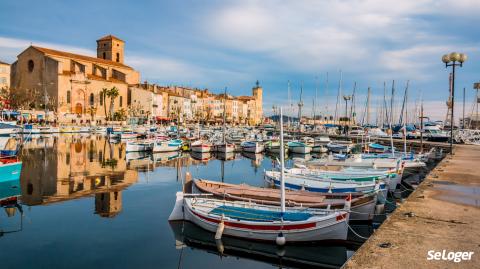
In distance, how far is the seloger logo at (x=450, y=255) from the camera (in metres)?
7.56

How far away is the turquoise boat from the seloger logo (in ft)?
75.2

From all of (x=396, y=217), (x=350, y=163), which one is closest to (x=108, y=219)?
(x=396, y=217)

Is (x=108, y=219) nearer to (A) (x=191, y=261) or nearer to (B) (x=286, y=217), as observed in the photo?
(A) (x=191, y=261)

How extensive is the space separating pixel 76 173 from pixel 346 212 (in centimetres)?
2375

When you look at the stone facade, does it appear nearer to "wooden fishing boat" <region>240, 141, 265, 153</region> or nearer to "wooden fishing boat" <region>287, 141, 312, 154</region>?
"wooden fishing boat" <region>240, 141, 265, 153</region>

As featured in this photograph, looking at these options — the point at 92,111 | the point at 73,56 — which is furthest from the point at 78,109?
the point at 73,56

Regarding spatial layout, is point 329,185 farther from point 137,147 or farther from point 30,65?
point 30,65

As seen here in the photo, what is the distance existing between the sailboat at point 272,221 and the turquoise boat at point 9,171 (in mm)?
14237

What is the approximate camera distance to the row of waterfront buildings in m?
94.1

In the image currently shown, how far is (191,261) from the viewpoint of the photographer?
39.0 ft

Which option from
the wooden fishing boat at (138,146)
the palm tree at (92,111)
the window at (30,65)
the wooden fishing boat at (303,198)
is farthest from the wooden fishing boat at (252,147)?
the window at (30,65)

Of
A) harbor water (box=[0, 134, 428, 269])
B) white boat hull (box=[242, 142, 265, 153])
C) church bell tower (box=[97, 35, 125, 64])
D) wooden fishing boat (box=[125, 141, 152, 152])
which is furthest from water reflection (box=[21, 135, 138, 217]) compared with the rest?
church bell tower (box=[97, 35, 125, 64])

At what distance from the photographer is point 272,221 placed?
1254 cm

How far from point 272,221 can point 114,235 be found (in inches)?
241
